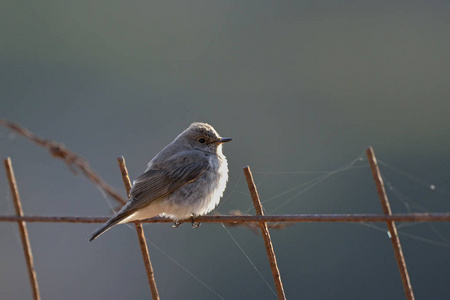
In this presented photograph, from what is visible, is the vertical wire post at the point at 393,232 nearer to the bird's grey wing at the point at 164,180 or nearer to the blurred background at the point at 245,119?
the bird's grey wing at the point at 164,180

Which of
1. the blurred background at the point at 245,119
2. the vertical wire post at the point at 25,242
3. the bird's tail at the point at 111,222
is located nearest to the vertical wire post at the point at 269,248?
the bird's tail at the point at 111,222

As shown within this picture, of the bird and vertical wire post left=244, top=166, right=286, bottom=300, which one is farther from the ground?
the bird

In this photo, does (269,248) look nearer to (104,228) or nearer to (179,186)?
(104,228)

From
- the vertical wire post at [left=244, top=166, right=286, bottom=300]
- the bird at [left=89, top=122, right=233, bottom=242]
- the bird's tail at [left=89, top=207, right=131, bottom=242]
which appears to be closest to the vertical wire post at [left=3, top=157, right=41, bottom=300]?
the bird's tail at [left=89, top=207, right=131, bottom=242]

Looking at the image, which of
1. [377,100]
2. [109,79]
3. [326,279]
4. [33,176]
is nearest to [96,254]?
[33,176]

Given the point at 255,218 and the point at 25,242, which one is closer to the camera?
the point at 255,218

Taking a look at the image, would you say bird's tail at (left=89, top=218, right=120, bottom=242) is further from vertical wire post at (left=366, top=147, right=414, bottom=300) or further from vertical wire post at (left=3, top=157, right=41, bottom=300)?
vertical wire post at (left=366, top=147, right=414, bottom=300)

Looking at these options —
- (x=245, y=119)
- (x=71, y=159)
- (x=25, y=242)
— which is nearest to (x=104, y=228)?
(x=25, y=242)
